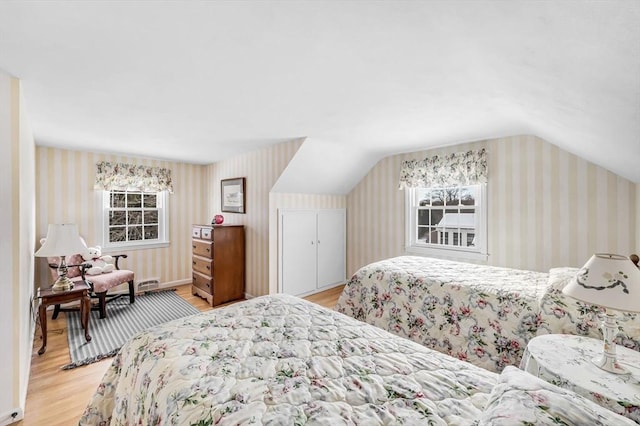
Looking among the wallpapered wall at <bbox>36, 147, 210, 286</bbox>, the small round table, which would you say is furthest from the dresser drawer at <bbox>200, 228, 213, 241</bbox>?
the small round table

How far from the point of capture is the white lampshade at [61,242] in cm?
261

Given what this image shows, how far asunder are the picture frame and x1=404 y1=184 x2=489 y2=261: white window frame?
8.10ft

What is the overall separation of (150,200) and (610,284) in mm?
5483

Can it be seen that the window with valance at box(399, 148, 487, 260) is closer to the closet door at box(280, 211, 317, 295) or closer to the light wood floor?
the closet door at box(280, 211, 317, 295)

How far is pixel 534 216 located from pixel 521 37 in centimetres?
252

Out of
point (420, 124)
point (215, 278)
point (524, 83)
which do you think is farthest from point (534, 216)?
point (215, 278)

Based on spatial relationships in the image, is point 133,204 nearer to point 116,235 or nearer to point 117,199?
point 117,199

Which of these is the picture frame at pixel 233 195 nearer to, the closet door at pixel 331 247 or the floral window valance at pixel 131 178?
the floral window valance at pixel 131 178

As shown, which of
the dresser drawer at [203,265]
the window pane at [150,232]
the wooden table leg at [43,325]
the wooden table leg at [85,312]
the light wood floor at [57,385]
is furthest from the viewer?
the window pane at [150,232]

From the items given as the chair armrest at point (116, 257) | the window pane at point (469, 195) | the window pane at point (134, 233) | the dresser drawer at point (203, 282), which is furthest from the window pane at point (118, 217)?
the window pane at point (469, 195)

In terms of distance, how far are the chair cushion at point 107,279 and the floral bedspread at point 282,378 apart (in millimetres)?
2342

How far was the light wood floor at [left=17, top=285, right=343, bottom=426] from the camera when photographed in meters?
1.86

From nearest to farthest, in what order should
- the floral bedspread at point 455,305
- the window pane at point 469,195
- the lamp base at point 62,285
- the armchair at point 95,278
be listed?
1. the floral bedspread at point 455,305
2. the lamp base at point 62,285
3. the armchair at point 95,278
4. the window pane at point 469,195

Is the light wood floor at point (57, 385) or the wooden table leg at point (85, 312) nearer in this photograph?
the light wood floor at point (57, 385)
